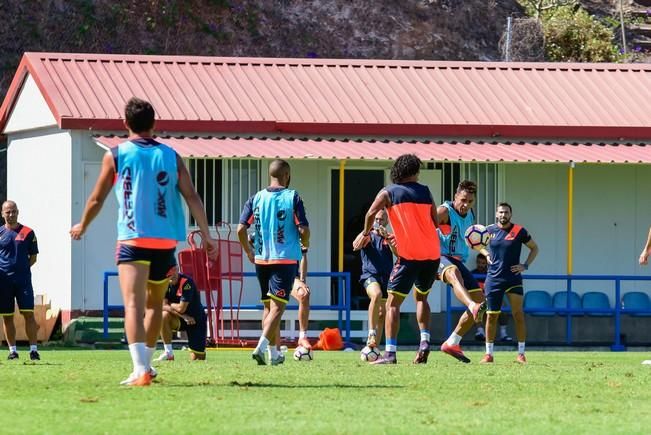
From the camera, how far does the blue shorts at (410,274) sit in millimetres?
14773

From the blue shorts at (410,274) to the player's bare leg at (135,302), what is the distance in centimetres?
442

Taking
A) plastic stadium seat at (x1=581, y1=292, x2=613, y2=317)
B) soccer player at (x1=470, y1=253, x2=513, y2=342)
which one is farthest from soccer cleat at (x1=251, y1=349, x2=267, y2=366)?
plastic stadium seat at (x1=581, y1=292, x2=613, y2=317)

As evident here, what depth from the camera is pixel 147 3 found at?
Result: 36.4 m

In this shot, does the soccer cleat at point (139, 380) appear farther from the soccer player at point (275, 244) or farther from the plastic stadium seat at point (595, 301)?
the plastic stadium seat at point (595, 301)

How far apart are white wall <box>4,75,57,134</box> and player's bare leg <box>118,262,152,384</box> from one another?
13514 mm

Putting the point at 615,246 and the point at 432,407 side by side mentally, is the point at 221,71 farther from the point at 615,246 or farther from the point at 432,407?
the point at 432,407

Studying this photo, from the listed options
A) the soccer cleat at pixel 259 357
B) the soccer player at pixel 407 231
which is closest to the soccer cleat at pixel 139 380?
the soccer cleat at pixel 259 357

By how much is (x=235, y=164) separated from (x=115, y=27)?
12.2 meters

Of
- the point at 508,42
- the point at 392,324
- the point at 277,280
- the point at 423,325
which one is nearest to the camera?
the point at 277,280

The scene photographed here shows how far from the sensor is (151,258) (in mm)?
10836

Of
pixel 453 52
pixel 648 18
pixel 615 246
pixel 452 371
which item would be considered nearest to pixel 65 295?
pixel 615 246

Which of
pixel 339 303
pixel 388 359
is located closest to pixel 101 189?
pixel 388 359

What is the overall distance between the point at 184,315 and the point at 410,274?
252 centimetres

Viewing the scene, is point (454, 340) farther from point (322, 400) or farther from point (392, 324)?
point (322, 400)
